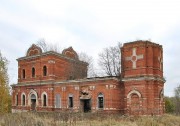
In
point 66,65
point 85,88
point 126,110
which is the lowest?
point 126,110

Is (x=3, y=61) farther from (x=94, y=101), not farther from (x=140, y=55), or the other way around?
(x=140, y=55)

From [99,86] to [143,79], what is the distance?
5.27m

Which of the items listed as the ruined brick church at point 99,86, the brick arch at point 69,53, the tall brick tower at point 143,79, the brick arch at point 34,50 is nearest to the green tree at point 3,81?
the ruined brick church at point 99,86

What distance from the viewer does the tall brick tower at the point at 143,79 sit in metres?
28.2

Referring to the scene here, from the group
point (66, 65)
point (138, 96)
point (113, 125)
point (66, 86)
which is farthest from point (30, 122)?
point (66, 65)

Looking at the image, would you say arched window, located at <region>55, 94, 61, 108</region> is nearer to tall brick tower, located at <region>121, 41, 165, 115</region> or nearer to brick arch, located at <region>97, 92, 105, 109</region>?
brick arch, located at <region>97, 92, 105, 109</region>

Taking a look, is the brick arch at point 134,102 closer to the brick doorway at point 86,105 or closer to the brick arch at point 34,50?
the brick doorway at point 86,105

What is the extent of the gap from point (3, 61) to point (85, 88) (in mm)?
12865

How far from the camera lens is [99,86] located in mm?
30656

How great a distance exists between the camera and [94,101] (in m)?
31.0

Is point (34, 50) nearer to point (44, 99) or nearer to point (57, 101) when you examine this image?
point (44, 99)

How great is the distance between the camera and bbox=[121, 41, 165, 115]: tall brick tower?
28.2 metres

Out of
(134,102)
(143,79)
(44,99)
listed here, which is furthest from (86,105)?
(143,79)

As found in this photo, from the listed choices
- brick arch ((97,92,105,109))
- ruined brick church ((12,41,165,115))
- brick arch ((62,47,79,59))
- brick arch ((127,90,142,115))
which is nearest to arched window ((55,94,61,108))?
ruined brick church ((12,41,165,115))
